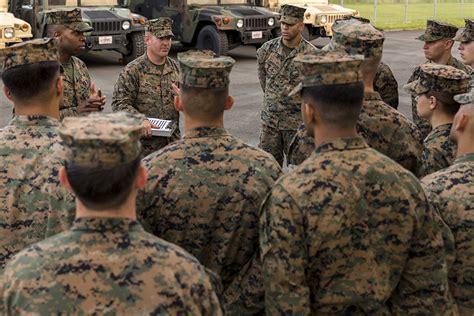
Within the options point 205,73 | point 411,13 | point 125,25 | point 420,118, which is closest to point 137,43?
point 125,25

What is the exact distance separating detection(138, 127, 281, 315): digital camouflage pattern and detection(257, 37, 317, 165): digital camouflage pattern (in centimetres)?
345

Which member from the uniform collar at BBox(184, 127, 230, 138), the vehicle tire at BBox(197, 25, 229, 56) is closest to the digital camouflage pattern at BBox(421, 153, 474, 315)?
the uniform collar at BBox(184, 127, 230, 138)

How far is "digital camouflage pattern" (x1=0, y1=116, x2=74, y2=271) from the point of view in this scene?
117 inches

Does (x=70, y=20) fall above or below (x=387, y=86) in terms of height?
above

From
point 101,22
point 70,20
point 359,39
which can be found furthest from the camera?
point 101,22

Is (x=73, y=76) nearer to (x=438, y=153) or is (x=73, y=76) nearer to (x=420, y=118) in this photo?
(x=420, y=118)

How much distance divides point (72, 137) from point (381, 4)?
26.1 metres

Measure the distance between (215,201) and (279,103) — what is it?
3653mm

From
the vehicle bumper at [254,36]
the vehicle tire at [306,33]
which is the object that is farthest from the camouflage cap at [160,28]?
the vehicle tire at [306,33]

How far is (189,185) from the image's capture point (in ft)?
9.46

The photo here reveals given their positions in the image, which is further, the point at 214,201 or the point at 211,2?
the point at 211,2

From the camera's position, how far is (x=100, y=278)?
2.08 metres

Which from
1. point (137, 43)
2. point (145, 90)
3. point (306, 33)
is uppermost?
point (145, 90)

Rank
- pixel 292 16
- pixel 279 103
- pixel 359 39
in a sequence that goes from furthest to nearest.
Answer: pixel 292 16, pixel 279 103, pixel 359 39
